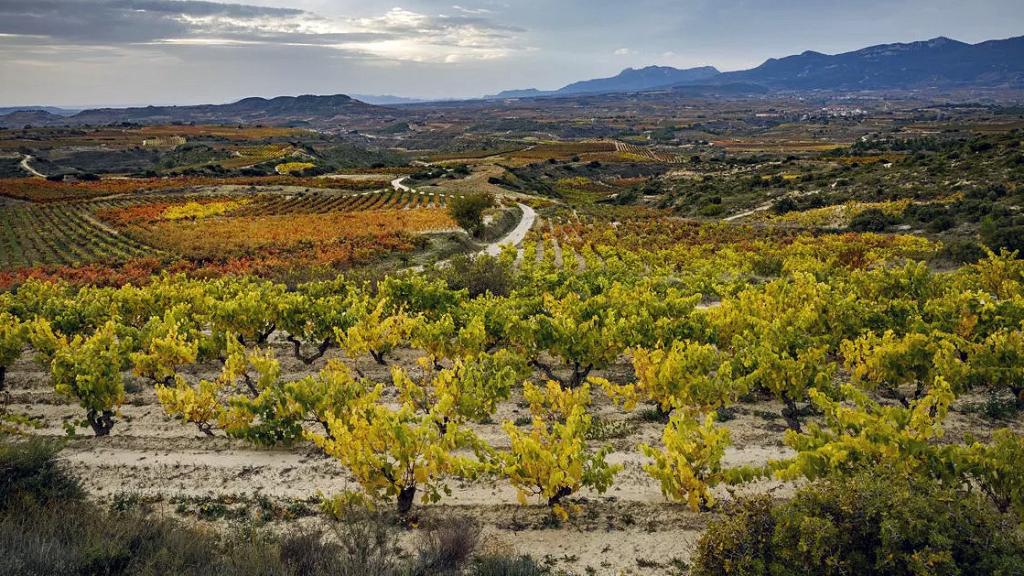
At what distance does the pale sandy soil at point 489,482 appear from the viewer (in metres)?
8.81

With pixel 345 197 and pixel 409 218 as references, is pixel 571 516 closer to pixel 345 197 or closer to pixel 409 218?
pixel 409 218

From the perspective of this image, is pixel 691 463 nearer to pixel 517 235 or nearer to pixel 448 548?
pixel 448 548

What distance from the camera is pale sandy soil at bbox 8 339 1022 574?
8.81 metres

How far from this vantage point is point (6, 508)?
336 inches

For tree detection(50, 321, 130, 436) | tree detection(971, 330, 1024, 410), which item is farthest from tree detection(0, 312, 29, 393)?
tree detection(971, 330, 1024, 410)

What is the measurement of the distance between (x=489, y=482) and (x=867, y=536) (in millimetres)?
6147

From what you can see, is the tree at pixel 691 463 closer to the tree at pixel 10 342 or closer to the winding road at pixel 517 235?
the tree at pixel 10 342

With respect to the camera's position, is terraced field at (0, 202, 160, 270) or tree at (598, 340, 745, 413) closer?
tree at (598, 340, 745, 413)

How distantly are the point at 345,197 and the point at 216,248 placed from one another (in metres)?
38.6

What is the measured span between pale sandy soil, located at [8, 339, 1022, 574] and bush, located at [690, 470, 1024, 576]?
63.4 inches

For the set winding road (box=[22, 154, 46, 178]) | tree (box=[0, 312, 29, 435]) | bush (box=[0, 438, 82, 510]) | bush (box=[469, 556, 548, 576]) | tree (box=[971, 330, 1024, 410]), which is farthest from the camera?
winding road (box=[22, 154, 46, 178])

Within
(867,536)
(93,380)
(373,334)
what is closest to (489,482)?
(867,536)

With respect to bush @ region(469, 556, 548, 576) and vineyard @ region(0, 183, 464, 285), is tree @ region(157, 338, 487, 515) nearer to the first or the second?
bush @ region(469, 556, 548, 576)

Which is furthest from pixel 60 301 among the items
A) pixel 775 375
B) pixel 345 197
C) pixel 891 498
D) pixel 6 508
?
pixel 345 197
